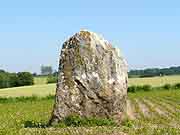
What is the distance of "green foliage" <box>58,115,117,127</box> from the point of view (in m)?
17.9

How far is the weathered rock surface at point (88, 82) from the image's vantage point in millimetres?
18781

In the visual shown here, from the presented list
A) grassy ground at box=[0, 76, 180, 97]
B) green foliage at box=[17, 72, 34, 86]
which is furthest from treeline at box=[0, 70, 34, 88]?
grassy ground at box=[0, 76, 180, 97]

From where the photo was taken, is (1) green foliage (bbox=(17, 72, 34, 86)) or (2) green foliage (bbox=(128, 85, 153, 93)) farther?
(1) green foliage (bbox=(17, 72, 34, 86))

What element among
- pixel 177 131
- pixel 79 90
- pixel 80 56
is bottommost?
pixel 177 131

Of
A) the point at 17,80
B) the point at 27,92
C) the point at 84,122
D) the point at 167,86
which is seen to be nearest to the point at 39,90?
the point at 27,92

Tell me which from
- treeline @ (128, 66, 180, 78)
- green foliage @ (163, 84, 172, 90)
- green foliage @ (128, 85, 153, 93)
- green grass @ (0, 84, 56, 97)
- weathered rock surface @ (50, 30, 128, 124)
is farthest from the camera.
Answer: treeline @ (128, 66, 180, 78)

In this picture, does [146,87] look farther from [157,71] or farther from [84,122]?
[84,122]

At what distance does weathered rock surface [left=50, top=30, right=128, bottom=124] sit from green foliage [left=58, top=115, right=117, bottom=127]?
0.98 ft

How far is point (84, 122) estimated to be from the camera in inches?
712

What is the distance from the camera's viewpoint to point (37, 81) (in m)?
106

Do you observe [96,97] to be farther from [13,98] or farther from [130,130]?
[13,98]

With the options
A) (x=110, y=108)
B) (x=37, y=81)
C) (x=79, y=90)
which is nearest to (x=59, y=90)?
(x=79, y=90)

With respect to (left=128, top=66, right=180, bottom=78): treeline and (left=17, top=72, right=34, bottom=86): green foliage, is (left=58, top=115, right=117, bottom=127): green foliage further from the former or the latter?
(left=128, top=66, right=180, bottom=78): treeline

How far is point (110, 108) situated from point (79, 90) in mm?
1365
